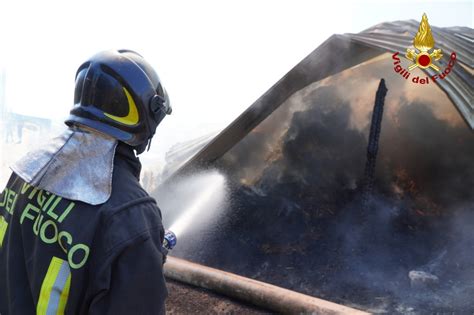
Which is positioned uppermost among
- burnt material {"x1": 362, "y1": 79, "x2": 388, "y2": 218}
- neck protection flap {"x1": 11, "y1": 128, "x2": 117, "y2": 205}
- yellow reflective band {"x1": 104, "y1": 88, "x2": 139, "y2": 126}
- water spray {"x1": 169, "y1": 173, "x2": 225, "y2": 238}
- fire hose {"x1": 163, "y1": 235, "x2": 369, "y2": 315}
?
yellow reflective band {"x1": 104, "y1": 88, "x2": 139, "y2": 126}

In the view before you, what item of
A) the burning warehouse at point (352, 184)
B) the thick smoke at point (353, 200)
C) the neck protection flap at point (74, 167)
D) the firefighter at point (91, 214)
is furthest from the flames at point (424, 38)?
the neck protection flap at point (74, 167)

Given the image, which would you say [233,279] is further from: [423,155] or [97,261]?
[423,155]

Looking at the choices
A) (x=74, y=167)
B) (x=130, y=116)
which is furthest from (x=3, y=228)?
(x=130, y=116)

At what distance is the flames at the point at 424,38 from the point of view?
181 inches

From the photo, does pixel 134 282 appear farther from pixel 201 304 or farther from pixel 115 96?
pixel 201 304

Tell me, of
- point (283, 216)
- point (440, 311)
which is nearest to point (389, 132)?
point (283, 216)

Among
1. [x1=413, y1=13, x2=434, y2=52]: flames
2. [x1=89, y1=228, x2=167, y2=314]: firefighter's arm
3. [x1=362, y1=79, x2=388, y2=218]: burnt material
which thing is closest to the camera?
[x1=89, y1=228, x2=167, y2=314]: firefighter's arm

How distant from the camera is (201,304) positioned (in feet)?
12.6

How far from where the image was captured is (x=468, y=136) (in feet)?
20.2

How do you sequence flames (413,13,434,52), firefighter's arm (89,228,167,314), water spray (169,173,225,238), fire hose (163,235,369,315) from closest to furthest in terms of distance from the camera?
1. firefighter's arm (89,228,167,314)
2. fire hose (163,235,369,315)
3. flames (413,13,434,52)
4. water spray (169,173,225,238)

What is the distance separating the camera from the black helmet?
1.42m

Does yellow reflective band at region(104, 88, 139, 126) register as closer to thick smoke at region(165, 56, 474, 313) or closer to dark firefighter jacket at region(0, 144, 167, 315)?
dark firefighter jacket at region(0, 144, 167, 315)

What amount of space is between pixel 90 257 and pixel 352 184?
235 inches

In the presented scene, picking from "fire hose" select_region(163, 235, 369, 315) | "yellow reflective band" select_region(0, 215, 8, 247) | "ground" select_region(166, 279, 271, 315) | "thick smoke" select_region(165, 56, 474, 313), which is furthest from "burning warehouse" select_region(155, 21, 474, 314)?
"yellow reflective band" select_region(0, 215, 8, 247)
